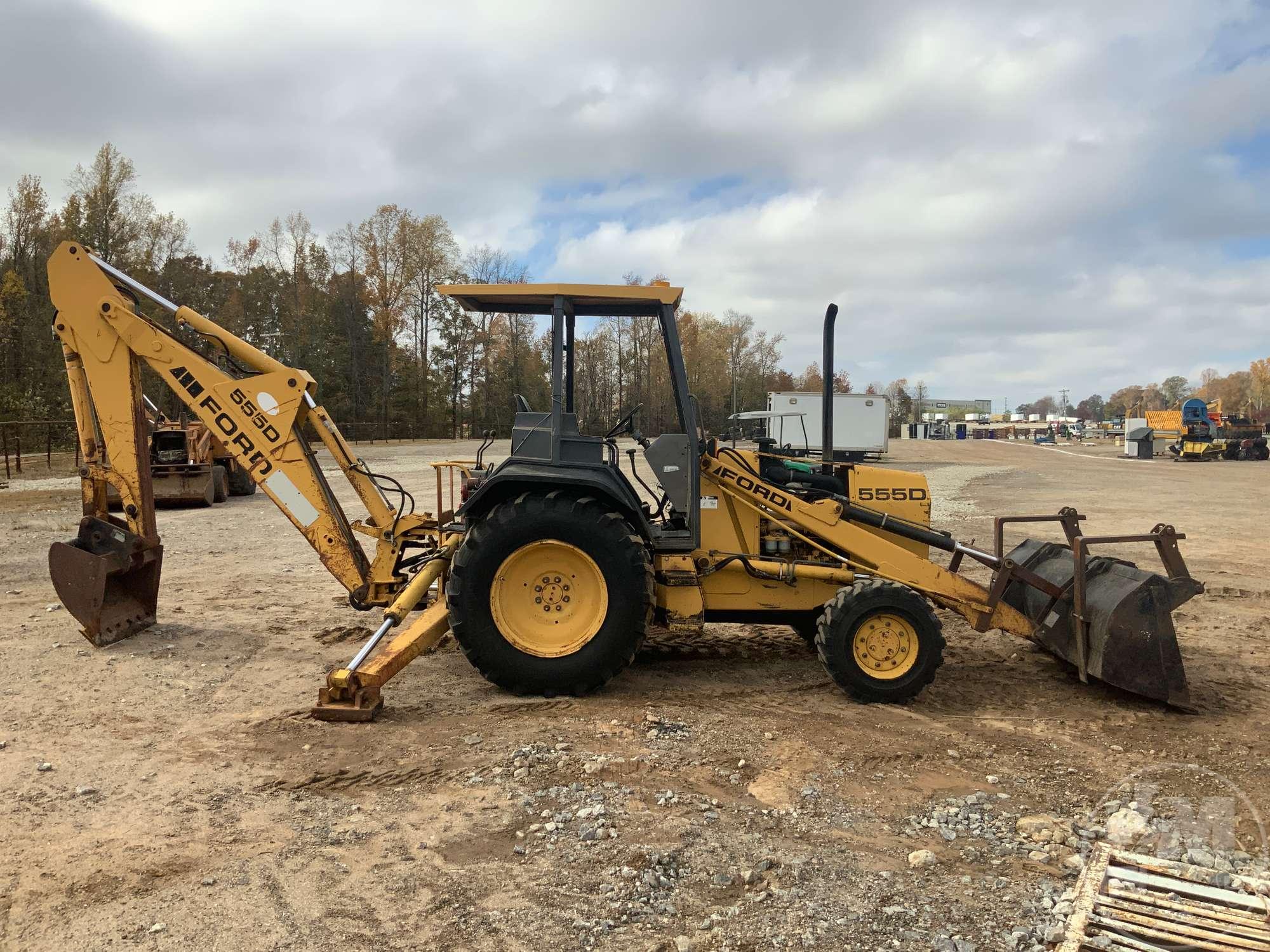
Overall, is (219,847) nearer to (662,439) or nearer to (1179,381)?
(662,439)

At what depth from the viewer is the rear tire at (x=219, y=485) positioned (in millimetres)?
17750

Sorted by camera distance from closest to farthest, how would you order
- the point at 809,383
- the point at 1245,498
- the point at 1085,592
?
the point at 1085,592
the point at 1245,498
the point at 809,383

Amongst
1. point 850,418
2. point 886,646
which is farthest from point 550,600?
point 850,418

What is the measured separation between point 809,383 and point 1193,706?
260 ft

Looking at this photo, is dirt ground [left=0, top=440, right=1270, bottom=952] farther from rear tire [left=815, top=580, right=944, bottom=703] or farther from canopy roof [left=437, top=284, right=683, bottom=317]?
canopy roof [left=437, top=284, right=683, bottom=317]

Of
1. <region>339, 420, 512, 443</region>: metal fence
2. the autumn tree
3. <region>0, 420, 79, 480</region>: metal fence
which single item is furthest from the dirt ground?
the autumn tree

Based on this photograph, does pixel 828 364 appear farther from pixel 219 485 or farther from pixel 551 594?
pixel 219 485

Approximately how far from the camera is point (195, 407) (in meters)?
6.24

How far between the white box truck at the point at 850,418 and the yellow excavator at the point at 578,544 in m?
25.3

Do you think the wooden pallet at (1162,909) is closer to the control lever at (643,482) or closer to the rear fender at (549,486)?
the rear fender at (549,486)

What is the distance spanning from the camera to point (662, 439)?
593cm

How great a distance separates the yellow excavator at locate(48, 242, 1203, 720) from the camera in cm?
540

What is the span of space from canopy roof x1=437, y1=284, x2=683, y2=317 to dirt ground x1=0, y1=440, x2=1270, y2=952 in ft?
8.47

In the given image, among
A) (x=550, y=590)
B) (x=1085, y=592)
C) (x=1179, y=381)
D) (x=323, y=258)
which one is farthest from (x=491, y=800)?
(x=1179, y=381)
